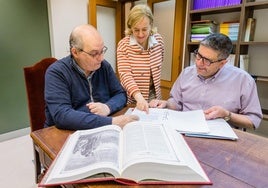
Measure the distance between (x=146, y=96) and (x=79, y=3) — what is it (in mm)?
2369

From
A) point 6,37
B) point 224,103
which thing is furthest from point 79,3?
point 224,103

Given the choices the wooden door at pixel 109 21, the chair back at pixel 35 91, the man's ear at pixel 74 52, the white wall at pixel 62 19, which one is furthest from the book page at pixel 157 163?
the wooden door at pixel 109 21

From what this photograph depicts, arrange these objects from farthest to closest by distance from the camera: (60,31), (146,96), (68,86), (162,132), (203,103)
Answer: (60,31) → (146,96) → (203,103) → (68,86) → (162,132)

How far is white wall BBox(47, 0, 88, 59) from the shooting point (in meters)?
2.88

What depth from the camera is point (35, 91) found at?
154 centimetres

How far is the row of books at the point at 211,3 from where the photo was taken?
2.24 metres

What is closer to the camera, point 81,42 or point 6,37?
point 81,42

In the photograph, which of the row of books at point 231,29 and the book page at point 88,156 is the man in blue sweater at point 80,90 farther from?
the row of books at point 231,29

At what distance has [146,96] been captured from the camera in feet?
5.17

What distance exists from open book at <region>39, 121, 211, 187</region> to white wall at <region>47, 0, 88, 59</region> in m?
2.57

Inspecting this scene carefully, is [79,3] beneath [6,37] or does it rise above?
above

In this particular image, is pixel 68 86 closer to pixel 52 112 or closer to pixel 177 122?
pixel 52 112

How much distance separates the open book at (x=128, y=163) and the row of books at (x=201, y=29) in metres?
2.11

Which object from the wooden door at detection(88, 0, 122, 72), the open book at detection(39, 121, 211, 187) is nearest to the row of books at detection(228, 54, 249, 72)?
the open book at detection(39, 121, 211, 187)
